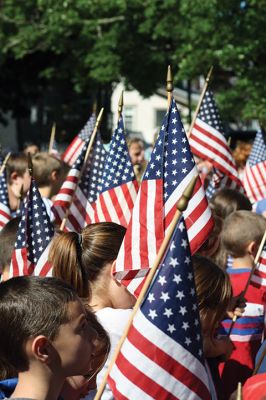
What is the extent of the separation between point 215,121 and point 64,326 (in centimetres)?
623

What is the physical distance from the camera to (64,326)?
3.53m

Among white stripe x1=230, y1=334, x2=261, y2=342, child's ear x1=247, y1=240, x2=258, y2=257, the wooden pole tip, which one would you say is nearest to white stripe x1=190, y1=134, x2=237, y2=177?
child's ear x1=247, y1=240, x2=258, y2=257

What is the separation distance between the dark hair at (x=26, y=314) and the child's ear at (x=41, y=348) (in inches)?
0.8

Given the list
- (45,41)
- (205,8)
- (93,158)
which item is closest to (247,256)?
(93,158)

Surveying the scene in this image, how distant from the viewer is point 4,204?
8211 millimetres

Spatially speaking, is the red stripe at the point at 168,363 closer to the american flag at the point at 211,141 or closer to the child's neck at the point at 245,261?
the child's neck at the point at 245,261

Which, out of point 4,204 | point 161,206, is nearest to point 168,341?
point 161,206

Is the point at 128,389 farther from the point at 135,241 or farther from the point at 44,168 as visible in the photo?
the point at 44,168

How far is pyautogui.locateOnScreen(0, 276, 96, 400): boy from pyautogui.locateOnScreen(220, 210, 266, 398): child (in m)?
2.14

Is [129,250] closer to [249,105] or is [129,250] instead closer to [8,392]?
[8,392]

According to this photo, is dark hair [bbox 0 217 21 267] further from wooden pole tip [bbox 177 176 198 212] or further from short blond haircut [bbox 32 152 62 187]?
wooden pole tip [bbox 177 176 198 212]

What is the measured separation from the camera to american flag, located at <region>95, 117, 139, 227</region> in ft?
22.8

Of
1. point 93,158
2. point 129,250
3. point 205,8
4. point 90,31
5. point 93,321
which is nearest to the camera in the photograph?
point 93,321

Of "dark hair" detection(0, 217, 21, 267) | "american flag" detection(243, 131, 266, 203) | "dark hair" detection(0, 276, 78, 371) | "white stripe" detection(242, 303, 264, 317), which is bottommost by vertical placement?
"american flag" detection(243, 131, 266, 203)
